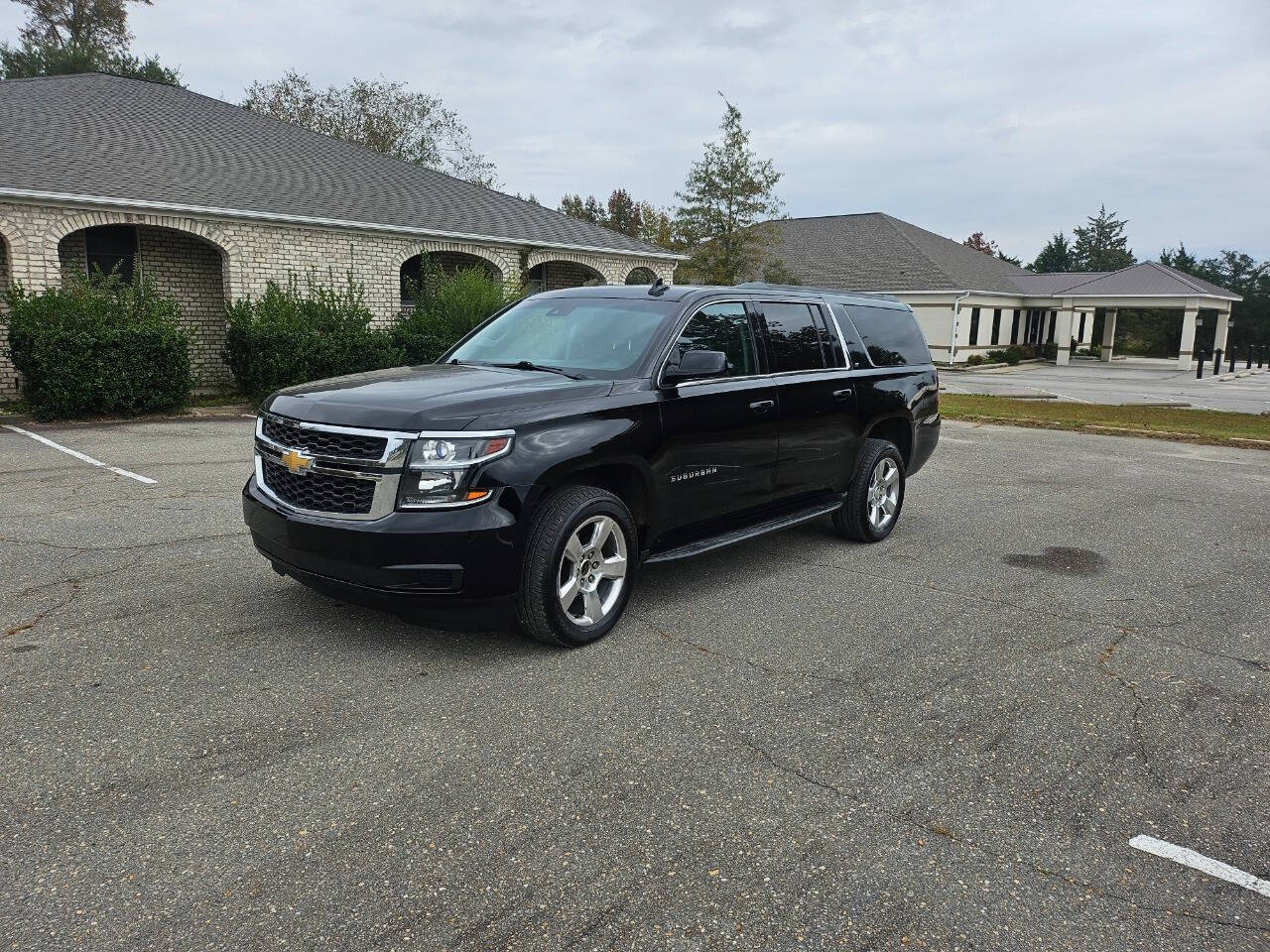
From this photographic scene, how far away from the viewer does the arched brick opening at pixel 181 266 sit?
17891 millimetres

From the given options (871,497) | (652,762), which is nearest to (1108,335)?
(871,497)

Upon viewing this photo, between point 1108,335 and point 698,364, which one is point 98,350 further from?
point 1108,335

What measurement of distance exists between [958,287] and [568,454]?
39972 mm

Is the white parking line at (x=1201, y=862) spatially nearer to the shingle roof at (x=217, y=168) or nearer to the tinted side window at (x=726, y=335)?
the tinted side window at (x=726, y=335)

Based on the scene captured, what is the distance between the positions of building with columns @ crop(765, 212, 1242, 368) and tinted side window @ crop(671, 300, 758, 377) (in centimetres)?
3451

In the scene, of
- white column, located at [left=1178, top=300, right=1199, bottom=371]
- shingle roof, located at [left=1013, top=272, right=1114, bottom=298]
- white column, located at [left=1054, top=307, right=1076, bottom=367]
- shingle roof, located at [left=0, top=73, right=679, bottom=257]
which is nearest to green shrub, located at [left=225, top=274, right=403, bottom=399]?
shingle roof, located at [left=0, top=73, right=679, bottom=257]

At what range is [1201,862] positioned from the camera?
2.98 meters

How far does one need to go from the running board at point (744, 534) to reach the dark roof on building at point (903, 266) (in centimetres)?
3401

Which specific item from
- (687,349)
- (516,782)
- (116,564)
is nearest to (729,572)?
(687,349)

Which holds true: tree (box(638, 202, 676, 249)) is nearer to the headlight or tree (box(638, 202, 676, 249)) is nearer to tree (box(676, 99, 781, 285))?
tree (box(676, 99, 781, 285))

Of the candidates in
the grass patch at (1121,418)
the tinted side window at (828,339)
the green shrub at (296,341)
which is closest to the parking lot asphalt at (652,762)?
the tinted side window at (828,339)

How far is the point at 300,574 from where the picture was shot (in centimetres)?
455

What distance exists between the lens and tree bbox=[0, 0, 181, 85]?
42.5 meters

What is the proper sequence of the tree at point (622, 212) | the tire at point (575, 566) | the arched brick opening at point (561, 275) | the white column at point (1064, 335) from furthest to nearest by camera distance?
the tree at point (622, 212) < the white column at point (1064, 335) < the arched brick opening at point (561, 275) < the tire at point (575, 566)
